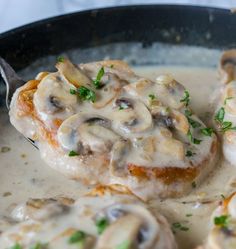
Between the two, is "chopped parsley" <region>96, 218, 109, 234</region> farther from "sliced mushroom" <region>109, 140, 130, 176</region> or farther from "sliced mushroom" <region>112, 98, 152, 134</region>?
"sliced mushroom" <region>112, 98, 152, 134</region>

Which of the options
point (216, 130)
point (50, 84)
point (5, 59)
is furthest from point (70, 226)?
point (5, 59)

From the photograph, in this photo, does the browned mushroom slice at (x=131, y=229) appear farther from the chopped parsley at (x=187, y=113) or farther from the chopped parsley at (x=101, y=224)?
the chopped parsley at (x=187, y=113)

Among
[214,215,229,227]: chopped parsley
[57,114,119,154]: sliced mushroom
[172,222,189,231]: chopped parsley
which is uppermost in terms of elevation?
[57,114,119,154]: sliced mushroom

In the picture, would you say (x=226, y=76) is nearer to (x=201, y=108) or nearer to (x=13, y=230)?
(x=201, y=108)

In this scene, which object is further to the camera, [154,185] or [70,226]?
[154,185]

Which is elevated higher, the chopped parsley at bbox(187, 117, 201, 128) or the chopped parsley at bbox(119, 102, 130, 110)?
the chopped parsley at bbox(119, 102, 130, 110)

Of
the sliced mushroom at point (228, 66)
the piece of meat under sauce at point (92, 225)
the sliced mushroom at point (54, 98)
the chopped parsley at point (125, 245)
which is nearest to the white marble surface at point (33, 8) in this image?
the sliced mushroom at point (228, 66)

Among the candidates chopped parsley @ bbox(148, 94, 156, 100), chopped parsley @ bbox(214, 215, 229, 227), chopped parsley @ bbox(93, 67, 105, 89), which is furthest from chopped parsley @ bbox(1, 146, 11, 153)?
chopped parsley @ bbox(214, 215, 229, 227)
